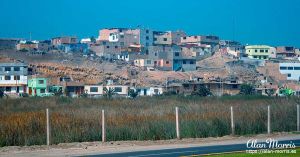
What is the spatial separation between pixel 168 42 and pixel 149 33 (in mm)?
6225

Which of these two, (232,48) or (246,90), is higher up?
(232,48)

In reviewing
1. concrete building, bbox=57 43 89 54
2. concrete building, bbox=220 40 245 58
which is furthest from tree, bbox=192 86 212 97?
concrete building, bbox=220 40 245 58

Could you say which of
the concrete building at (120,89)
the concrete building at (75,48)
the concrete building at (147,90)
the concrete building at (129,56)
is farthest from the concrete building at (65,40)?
the concrete building at (147,90)

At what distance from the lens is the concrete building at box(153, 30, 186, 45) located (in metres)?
151

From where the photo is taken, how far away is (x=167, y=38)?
153 metres

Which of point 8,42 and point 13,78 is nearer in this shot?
point 13,78

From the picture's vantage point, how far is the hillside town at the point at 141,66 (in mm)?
93619

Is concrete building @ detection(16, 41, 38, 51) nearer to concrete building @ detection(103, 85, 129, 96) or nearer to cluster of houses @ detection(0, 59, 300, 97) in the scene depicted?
cluster of houses @ detection(0, 59, 300, 97)

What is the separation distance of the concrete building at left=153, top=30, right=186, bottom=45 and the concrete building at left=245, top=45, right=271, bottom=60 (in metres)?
18.7

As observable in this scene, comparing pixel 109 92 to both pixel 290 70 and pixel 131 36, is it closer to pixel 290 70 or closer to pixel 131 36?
pixel 290 70

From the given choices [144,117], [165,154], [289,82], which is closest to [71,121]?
[144,117]

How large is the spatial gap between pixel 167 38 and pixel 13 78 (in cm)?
6293

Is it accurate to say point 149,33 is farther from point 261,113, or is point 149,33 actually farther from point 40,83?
point 261,113

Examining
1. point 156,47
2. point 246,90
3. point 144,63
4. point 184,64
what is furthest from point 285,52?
point 246,90
